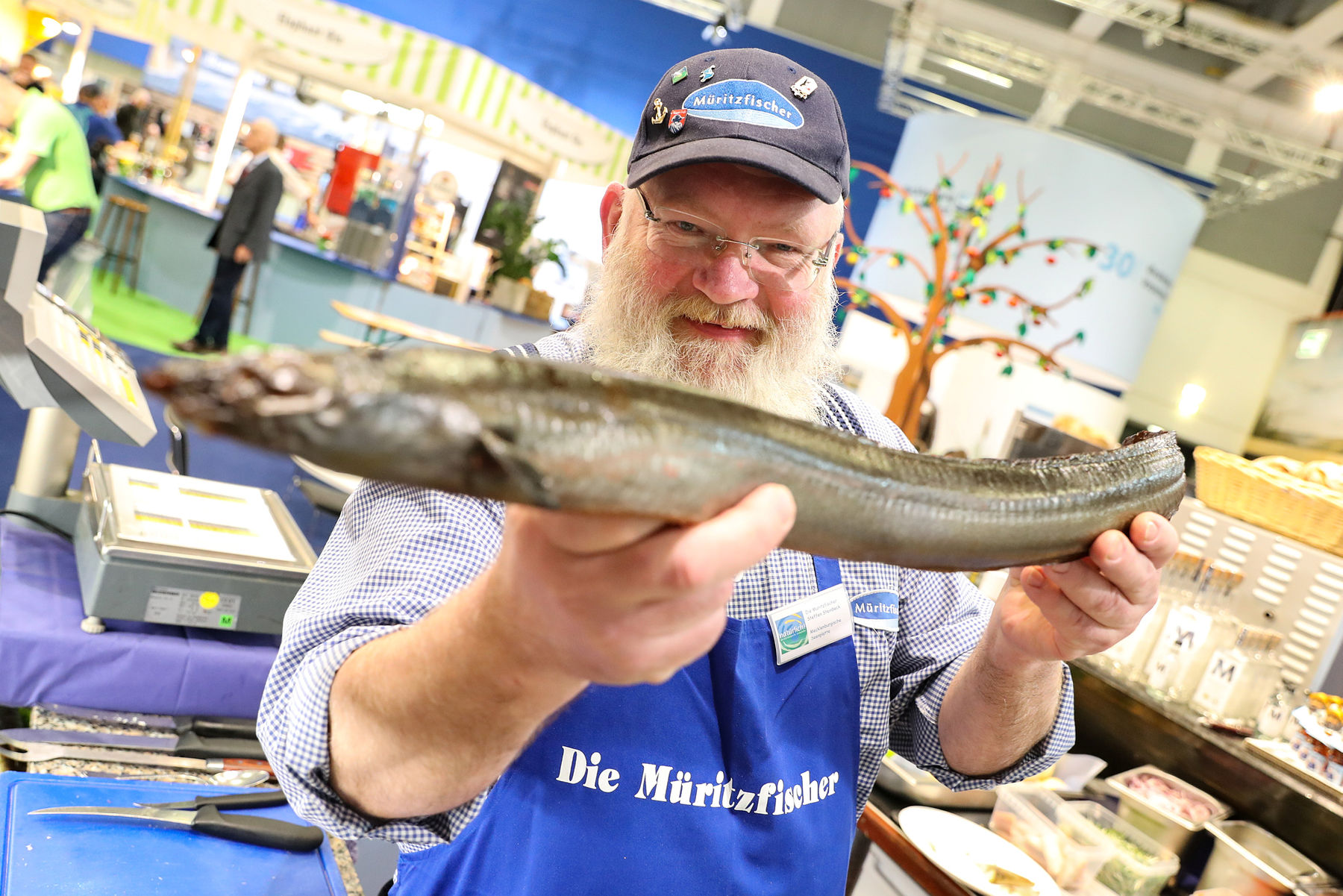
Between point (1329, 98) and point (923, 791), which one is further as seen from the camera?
point (1329, 98)

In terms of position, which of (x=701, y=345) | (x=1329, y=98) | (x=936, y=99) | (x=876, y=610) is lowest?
(x=876, y=610)

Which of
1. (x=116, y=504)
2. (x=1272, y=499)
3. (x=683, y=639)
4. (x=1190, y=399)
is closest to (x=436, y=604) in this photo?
(x=683, y=639)

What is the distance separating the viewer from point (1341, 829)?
217cm

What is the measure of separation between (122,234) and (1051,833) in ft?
45.2

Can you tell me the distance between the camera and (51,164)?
283 inches

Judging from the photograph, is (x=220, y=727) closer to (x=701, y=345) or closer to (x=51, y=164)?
(x=701, y=345)

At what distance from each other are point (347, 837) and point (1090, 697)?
2.55 metres

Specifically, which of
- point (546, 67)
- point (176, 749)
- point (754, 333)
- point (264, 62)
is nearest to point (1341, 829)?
point (754, 333)

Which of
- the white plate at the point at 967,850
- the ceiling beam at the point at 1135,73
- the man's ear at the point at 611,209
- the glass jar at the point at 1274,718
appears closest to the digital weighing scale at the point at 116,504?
the man's ear at the point at 611,209

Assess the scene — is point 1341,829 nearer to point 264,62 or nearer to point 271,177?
point 271,177

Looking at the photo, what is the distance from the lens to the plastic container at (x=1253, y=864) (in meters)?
2.14

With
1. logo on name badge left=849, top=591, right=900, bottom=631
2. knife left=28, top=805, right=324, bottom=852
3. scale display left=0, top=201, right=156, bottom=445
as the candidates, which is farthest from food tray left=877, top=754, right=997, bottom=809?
scale display left=0, top=201, right=156, bottom=445

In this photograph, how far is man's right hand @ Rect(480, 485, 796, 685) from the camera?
70 cm

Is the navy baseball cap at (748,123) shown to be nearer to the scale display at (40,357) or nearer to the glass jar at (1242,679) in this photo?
the scale display at (40,357)
